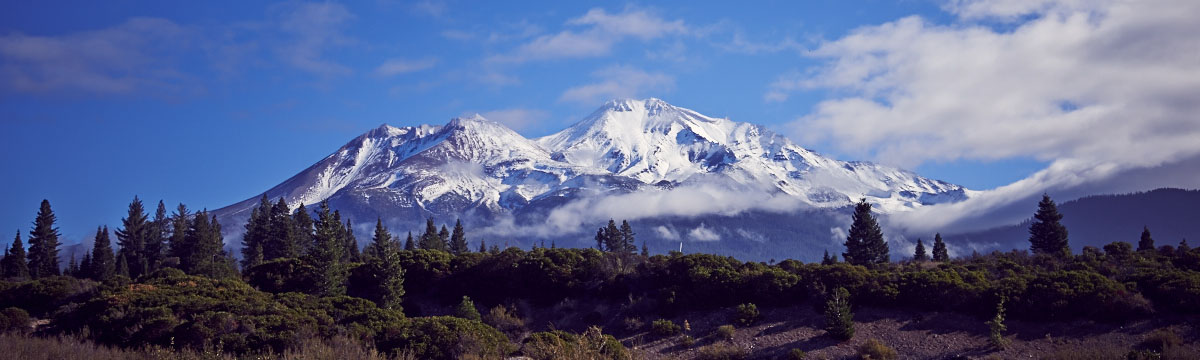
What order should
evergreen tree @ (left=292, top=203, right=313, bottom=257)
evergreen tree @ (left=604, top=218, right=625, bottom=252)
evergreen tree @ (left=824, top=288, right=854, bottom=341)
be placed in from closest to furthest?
evergreen tree @ (left=824, top=288, right=854, bottom=341)
evergreen tree @ (left=292, top=203, right=313, bottom=257)
evergreen tree @ (left=604, top=218, right=625, bottom=252)

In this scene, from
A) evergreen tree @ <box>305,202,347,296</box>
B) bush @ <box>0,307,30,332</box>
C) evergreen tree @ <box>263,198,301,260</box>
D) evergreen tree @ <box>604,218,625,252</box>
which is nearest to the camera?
bush @ <box>0,307,30,332</box>

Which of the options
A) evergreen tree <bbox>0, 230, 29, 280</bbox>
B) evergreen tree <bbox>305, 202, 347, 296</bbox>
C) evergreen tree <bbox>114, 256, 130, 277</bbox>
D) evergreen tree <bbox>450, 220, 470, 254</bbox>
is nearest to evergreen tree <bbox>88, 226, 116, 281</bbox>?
evergreen tree <bbox>114, 256, 130, 277</bbox>

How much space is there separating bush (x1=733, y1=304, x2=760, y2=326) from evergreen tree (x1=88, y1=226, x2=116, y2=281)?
50.0 meters

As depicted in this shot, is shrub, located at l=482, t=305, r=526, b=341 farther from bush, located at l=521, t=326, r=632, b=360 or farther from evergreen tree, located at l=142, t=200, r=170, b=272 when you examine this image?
evergreen tree, located at l=142, t=200, r=170, b=272

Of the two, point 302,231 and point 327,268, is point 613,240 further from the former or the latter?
point 327,268

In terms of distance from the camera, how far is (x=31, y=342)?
14469mm

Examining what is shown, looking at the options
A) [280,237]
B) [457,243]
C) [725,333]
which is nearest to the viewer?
[725,333]

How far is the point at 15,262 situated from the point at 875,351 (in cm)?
6363

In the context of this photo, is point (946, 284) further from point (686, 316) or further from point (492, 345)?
point (492, 345)

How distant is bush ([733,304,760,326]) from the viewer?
24547mm

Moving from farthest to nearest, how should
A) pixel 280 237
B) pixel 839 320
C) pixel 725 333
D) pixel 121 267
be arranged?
pixel 280 237
pixel 121 267
pixel 725 333
pixel 839 320

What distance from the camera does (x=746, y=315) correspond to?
24625 mm

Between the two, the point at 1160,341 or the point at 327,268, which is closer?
the point at 1160,341

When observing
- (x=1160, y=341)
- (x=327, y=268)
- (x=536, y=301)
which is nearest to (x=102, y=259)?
(x=327, y=268)
